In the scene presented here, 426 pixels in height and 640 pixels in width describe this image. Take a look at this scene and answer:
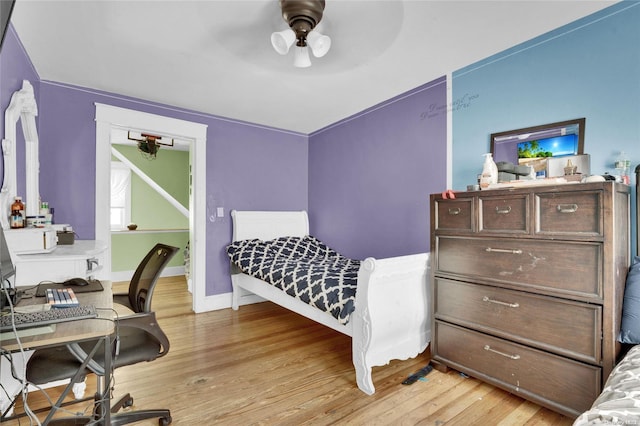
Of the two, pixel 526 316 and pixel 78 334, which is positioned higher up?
pixel 78 334

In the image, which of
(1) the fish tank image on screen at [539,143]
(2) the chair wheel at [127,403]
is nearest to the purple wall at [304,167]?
(1) the fish tank image on screen at [539,143]

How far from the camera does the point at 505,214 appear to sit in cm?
193

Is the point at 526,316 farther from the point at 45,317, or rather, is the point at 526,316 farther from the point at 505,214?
the point at 45,317

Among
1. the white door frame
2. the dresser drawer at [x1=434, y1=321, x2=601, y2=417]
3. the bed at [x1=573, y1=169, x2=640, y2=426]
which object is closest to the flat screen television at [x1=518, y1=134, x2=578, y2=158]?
the bed at [x1=573, y1=169, x2=640, y2=426]

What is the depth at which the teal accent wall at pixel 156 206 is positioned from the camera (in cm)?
539

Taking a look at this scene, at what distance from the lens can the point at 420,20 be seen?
1.96 metres

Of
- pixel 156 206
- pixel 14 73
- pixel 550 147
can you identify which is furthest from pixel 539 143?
pixel 156 206

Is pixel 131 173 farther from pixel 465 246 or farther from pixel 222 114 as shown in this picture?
pixel 465 246

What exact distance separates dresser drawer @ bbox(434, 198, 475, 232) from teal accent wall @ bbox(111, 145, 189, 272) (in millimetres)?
4827

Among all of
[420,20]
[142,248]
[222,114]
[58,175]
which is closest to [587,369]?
[420,20]

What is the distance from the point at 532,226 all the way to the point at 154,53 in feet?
9.37

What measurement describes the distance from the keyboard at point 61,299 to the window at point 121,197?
15.5ft

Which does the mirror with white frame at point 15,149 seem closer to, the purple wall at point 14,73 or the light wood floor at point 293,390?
the purple wall at point 14,73

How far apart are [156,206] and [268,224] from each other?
3.00 m
